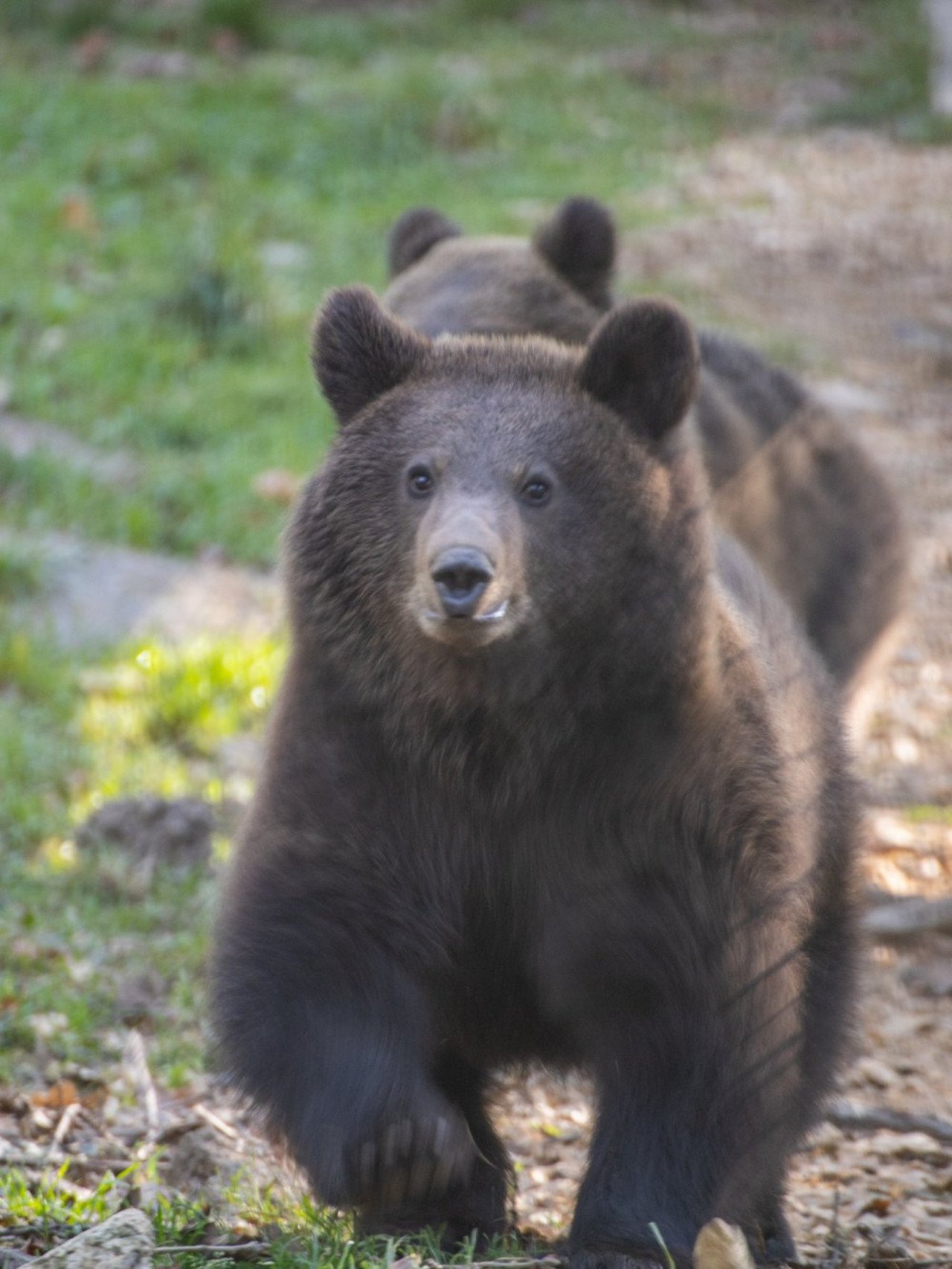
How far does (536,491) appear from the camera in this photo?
3.72 meters

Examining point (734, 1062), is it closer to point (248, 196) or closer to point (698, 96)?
point (248, 196)

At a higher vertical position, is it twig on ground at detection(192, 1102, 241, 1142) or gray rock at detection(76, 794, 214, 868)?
gray rock at detection(76, 794, 214, 868)

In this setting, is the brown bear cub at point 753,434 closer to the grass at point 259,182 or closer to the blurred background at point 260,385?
the blurred background at point 260,385

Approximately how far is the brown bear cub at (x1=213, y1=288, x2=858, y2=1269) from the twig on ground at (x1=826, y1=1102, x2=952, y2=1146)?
0.84 metres

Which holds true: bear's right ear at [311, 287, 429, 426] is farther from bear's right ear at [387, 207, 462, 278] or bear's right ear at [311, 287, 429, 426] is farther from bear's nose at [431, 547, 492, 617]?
bear's right ear at [387, 207, 462, 278]

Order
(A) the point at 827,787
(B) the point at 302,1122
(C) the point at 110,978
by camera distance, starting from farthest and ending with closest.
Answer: (C) the point at 110,978
(A) the point at 827,787
(B) the point at 302,1122

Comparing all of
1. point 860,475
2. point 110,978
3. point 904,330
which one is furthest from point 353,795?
point 904,330

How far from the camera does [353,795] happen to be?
3.66m

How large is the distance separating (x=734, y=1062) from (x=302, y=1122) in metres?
0.82

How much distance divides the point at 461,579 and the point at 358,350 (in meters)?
0.76

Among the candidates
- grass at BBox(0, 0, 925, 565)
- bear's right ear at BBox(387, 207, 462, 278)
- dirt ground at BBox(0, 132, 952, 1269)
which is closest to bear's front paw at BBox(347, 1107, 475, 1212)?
dirt ground at BBox(0, 132, 952, 1269)

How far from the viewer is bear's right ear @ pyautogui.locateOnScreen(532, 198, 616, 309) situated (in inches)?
262

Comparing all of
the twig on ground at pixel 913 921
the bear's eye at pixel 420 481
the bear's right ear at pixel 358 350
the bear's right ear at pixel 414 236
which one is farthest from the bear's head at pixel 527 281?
the bear's eye at pixel 420 481

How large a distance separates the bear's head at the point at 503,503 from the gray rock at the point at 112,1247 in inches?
43.3
